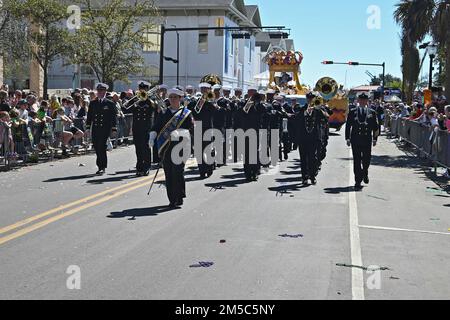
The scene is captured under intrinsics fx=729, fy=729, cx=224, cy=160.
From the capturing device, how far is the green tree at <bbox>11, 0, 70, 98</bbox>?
37.4 m

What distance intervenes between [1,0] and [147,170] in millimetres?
20059

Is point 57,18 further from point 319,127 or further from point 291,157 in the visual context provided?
point 319,127

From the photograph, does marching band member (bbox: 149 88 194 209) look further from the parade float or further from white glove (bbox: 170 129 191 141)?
the parade float

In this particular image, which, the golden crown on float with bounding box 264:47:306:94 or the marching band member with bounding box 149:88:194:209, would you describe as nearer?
the marching band member with bounding box 149:88:194:209

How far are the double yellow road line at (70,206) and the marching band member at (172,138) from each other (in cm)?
121

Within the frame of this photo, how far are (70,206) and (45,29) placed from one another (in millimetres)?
30830

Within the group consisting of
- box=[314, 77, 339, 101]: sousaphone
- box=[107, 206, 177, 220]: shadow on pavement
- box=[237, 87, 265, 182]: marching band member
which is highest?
box=[314, 77, 339, 101]: sousaphone

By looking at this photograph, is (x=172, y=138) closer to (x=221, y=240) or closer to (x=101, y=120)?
(x=221, y=240)

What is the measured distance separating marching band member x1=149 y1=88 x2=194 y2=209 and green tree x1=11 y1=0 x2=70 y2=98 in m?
25.9

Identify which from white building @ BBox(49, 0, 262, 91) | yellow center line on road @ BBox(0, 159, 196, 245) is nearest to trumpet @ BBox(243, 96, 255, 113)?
yellow center line on road @ BBox(0, 159, 196, 245)

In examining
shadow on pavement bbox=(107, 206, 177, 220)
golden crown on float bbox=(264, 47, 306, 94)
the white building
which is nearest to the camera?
shadow on pavement bbox=(107, 206, 177, 220)
